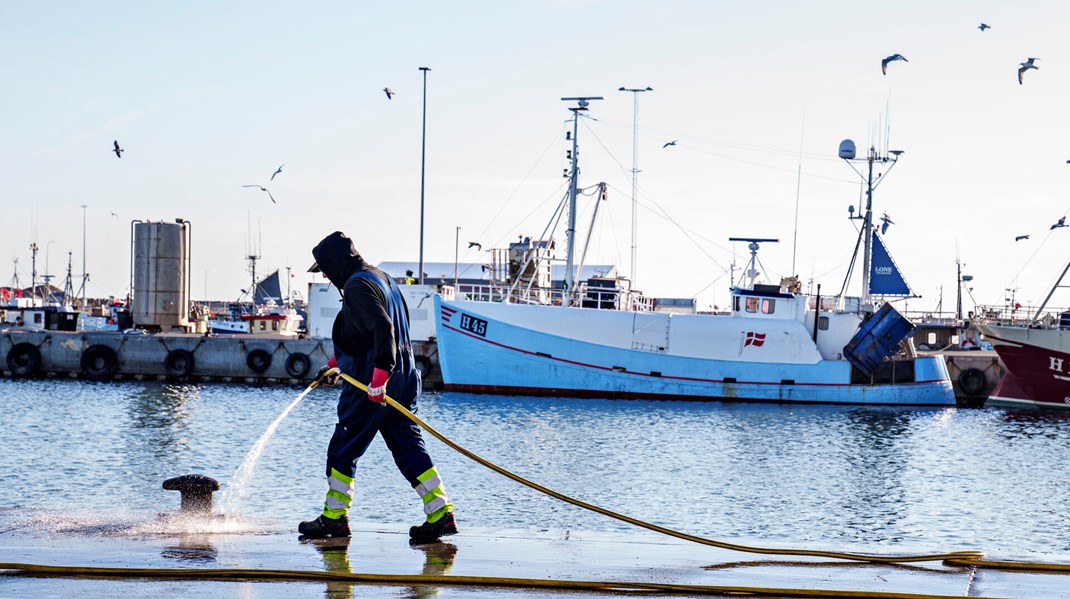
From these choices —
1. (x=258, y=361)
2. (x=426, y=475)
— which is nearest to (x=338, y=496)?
(x=426, y=475)

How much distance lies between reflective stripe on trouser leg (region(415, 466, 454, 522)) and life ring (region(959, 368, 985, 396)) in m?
39.3

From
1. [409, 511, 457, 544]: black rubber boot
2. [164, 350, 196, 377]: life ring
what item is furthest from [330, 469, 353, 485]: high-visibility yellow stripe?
[164, 350, 196, 377]: life ring

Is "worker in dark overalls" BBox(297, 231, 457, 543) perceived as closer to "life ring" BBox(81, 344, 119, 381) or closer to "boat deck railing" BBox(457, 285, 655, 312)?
"boat deck railing" BBox(457, 285, 655, 312)

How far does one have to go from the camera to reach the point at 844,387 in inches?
1563

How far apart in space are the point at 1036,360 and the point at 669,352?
12072 mm

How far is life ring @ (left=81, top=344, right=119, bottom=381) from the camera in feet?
144

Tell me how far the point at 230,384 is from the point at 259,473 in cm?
2474

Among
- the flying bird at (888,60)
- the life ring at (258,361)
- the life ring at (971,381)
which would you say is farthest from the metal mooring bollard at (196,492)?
the life ring at (971,381)

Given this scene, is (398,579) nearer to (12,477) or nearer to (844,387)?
(12,477)

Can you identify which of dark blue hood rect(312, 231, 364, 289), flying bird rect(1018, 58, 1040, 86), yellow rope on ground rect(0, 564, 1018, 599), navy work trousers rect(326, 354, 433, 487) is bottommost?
yellow rope on ground rect(0, 564, 1018, 599)

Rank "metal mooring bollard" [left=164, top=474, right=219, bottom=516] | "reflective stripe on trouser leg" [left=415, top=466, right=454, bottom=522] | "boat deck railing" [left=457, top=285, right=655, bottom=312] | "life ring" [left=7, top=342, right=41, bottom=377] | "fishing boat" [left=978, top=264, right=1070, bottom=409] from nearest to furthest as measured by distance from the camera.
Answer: "reflective stripe on trouser leg" [left=415, top=466, right=454, bottom=522] → "metal mooring bollard" [left=164, top=474, right=219, bottom=516] → "fishing boat" [left=978, top=264, right=1070, bottom=409] → "boat deck railing" [left=457, top=285, right=655, bottom=312] → "life ring" [left=7, top=342, right=41, bottom=377]

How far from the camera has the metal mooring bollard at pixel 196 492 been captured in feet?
24.4

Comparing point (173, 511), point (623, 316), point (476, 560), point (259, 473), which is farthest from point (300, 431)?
point (476, 560)

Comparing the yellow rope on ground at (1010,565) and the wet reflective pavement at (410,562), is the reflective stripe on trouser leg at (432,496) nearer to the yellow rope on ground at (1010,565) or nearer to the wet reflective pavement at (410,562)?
the wet reflective pavement at (410,562)
